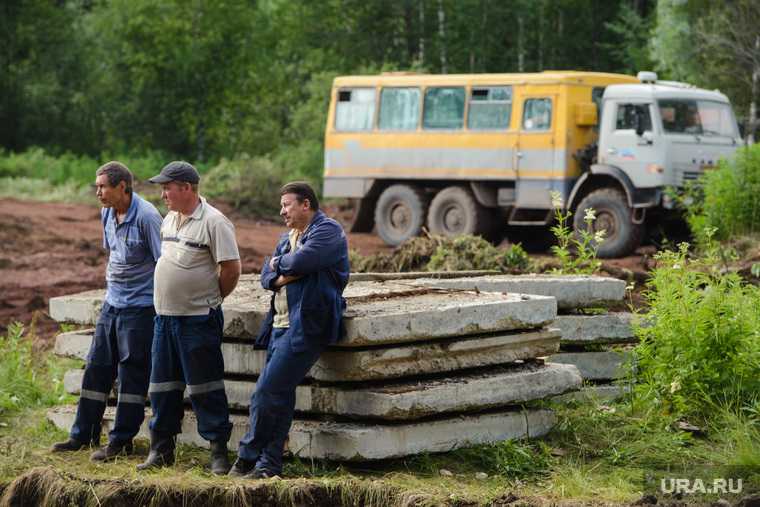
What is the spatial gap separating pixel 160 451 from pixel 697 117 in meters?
13.9

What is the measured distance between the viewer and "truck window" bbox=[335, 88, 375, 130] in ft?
74.1

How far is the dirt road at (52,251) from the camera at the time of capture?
1554 cm

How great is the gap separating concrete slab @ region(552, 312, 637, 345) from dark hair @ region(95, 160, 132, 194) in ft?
10.1

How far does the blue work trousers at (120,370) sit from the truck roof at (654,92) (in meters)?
12.9

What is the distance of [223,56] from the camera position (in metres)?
41.2

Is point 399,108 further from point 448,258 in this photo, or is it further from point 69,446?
point 69,446

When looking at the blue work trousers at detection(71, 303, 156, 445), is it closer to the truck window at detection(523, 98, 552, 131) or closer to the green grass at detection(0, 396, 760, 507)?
the green grass at detection(0, 396, 760, 507)

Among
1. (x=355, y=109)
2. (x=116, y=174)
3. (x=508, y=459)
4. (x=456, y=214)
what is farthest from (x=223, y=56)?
(x=508, y=459)

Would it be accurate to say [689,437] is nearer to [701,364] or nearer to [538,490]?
[701,364]

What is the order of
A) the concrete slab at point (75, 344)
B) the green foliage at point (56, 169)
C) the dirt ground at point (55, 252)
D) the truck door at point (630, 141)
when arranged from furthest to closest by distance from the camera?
the green foliage at point (56, 169) < the truck door at point (630, 141) < the dirt ground at point (55, 252) < the concrete slab at point (75, 344)

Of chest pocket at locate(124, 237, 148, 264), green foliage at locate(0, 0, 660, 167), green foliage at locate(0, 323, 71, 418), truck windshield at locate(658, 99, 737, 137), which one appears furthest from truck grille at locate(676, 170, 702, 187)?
green foliage at locate(0, 0, 660, 167)

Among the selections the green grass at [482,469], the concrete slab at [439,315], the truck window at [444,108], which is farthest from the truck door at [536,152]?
the concrete slab at [439,315]

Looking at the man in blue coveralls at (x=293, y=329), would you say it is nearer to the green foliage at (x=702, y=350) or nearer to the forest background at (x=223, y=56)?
the green foliage at (x=702, y=350)

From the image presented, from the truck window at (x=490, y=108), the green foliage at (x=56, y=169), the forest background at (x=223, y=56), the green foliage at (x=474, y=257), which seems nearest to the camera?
the green foliage at (x=474, y=257)
